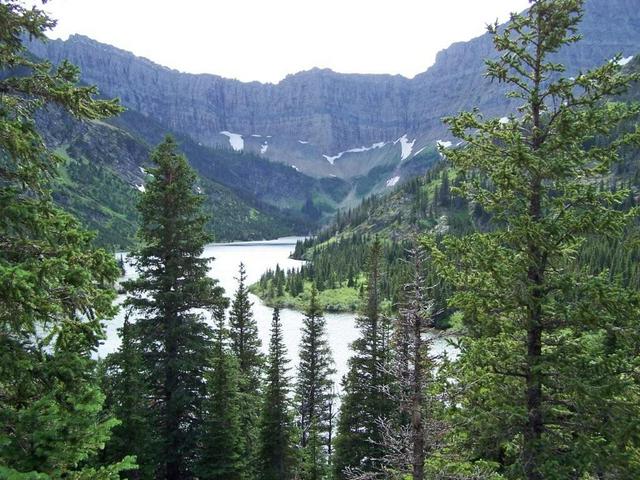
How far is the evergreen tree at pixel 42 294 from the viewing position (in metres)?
6.43

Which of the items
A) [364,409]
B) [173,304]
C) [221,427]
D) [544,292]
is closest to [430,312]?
[544,292]

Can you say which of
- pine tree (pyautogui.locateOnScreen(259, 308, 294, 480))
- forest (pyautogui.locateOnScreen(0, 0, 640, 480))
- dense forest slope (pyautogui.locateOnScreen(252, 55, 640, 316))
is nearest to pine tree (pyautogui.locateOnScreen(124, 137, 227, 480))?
forest (pyautogui.locateOnScreen(0, 0, 640, 480))

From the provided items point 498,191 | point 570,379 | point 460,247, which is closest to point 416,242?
point 460,247

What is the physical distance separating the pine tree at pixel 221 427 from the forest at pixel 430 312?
0.09 m

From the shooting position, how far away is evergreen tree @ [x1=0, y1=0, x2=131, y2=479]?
6.43 metres

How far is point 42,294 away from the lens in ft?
22.5

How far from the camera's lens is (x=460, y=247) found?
11805mm

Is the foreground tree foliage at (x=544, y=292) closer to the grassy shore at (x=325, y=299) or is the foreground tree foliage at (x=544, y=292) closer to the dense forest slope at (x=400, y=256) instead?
the dense forest slope at (x=400, y=256)

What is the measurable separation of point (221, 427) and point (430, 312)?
41.0 feet

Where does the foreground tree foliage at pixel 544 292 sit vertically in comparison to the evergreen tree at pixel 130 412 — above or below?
above

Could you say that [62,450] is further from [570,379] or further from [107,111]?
[570,379]

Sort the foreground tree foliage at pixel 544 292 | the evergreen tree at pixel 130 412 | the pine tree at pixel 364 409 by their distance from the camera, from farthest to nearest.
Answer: the pine tree at pixel 364 409 < the evergreen tree at pixel 130 412 < the foreground tree foliage at pixel 544 292

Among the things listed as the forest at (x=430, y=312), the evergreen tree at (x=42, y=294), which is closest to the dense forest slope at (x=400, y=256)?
the forest at (x=430, y=312)

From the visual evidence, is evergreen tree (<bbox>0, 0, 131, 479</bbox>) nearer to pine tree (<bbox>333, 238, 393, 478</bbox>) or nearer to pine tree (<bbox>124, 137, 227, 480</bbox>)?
pine tree (<bbox>124, 137, 227, 480</bbox>)
